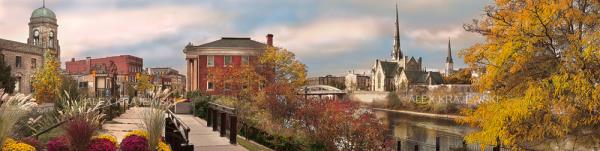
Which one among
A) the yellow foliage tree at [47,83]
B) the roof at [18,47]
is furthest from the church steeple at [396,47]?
the yellow foliage tree at [47,83]

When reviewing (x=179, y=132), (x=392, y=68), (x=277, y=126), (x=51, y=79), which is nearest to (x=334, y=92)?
(x=392, y=68)

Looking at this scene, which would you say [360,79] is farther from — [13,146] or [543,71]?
Answer: [13,146]

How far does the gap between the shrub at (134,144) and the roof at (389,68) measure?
13438 cm

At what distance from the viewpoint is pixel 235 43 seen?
6056 cm

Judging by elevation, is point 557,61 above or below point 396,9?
below

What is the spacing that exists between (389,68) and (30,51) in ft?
333

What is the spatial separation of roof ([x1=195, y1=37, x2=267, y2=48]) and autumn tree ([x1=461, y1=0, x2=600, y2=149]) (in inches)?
1663

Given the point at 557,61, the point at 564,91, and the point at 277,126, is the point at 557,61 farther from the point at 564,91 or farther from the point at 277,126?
the point at 277,126

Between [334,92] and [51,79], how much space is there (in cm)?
6165

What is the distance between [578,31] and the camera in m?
17.9

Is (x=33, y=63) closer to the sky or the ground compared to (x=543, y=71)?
closer to the sky

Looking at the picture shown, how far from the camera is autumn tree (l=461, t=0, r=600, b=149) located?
16.8 meters

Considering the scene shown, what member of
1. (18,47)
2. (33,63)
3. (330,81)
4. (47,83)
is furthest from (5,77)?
(330,81)

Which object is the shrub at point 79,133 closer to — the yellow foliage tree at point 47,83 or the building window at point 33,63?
the yellow foliage tree at point 47,83
